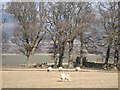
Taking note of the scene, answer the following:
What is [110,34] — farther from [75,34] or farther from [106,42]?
[75,34]

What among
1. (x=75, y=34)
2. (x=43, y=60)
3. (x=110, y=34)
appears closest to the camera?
(x=110, y=34)

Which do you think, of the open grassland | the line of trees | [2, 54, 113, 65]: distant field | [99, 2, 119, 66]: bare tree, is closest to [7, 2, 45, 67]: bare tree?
the line of trees

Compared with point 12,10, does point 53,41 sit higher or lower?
lower

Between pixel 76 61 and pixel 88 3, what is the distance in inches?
262

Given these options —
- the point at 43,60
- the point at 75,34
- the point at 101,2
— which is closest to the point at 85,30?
the point at 75,34

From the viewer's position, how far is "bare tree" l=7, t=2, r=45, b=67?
→ 36.2 meters

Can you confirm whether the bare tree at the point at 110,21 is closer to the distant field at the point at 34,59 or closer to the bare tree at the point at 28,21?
the distant field at the point at 34,59

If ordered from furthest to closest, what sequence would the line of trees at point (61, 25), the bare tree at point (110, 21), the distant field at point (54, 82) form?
1. the line of trees at point (61, 25)
2. the bare tree at point (110, 21)
3. the distant field at point (54, 82)

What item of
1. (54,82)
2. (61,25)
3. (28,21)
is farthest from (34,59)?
(54,82)

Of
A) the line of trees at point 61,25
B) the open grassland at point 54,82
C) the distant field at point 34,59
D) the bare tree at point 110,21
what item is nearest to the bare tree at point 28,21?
the line of trees at point 61,25

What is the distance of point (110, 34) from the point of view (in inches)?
1345

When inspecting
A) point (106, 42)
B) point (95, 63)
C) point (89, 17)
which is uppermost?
point (89, 17)

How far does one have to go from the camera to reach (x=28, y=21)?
36.6 metres

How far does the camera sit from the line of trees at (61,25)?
3588 cm
